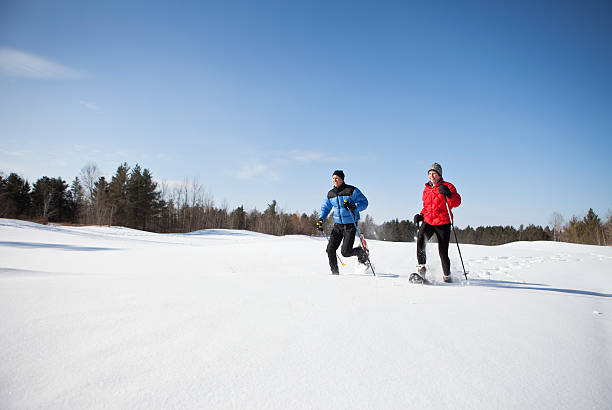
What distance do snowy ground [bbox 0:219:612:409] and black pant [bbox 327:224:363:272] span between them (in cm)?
190

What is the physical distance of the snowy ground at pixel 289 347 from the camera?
45.1 inches

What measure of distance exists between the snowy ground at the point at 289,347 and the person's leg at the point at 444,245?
1384 millimetres

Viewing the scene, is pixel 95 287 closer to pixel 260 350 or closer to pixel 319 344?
pixel 260 350

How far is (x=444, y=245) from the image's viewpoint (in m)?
4.20

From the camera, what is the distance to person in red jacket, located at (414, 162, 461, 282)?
418 cm

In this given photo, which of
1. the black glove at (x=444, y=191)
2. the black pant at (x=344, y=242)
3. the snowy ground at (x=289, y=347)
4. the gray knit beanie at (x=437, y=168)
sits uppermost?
the gray knit beanie at (x=437, y=168)

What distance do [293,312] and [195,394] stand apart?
0.97 m

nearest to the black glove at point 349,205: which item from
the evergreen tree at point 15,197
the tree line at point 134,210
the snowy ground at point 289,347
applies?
the snowy ground at point 289,347

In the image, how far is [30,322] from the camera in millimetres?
1625

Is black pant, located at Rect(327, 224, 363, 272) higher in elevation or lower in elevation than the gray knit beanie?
lower

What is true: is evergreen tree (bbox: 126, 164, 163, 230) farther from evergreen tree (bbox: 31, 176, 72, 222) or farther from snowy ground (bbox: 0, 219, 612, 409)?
snowy ground (bbox: 0, 219, 612, 409)

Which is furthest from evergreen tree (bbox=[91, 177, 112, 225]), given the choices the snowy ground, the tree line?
the snowy ground

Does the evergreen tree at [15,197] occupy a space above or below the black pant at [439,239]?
above

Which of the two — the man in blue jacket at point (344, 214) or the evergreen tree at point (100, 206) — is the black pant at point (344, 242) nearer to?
the man in blue jacket at point (344, 214)
